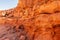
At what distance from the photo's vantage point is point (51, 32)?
692 centimetres

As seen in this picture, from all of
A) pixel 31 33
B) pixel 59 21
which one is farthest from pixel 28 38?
pixel 59 21

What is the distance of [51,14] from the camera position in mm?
7473

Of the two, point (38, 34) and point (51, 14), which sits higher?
point (51, 14)

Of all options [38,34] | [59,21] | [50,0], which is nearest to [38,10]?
[50,0]

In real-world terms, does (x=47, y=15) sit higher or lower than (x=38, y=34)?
higher

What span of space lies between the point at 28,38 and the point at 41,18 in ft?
5.71

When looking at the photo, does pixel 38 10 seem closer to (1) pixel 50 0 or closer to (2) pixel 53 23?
(1) pixel 50 0

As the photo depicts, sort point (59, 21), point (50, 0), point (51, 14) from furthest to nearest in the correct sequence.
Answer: point (50, 0), point (51, 14), point (59, 21)

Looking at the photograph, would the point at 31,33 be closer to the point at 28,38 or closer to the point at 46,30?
the point at 28,38

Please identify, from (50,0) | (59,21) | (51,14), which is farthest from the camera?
(50,0)

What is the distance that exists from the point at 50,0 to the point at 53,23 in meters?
1.98

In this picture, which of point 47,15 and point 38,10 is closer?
point 47,15

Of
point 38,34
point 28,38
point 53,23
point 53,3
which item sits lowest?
point 28,38

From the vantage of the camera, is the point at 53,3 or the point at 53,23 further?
the point at 53,3
